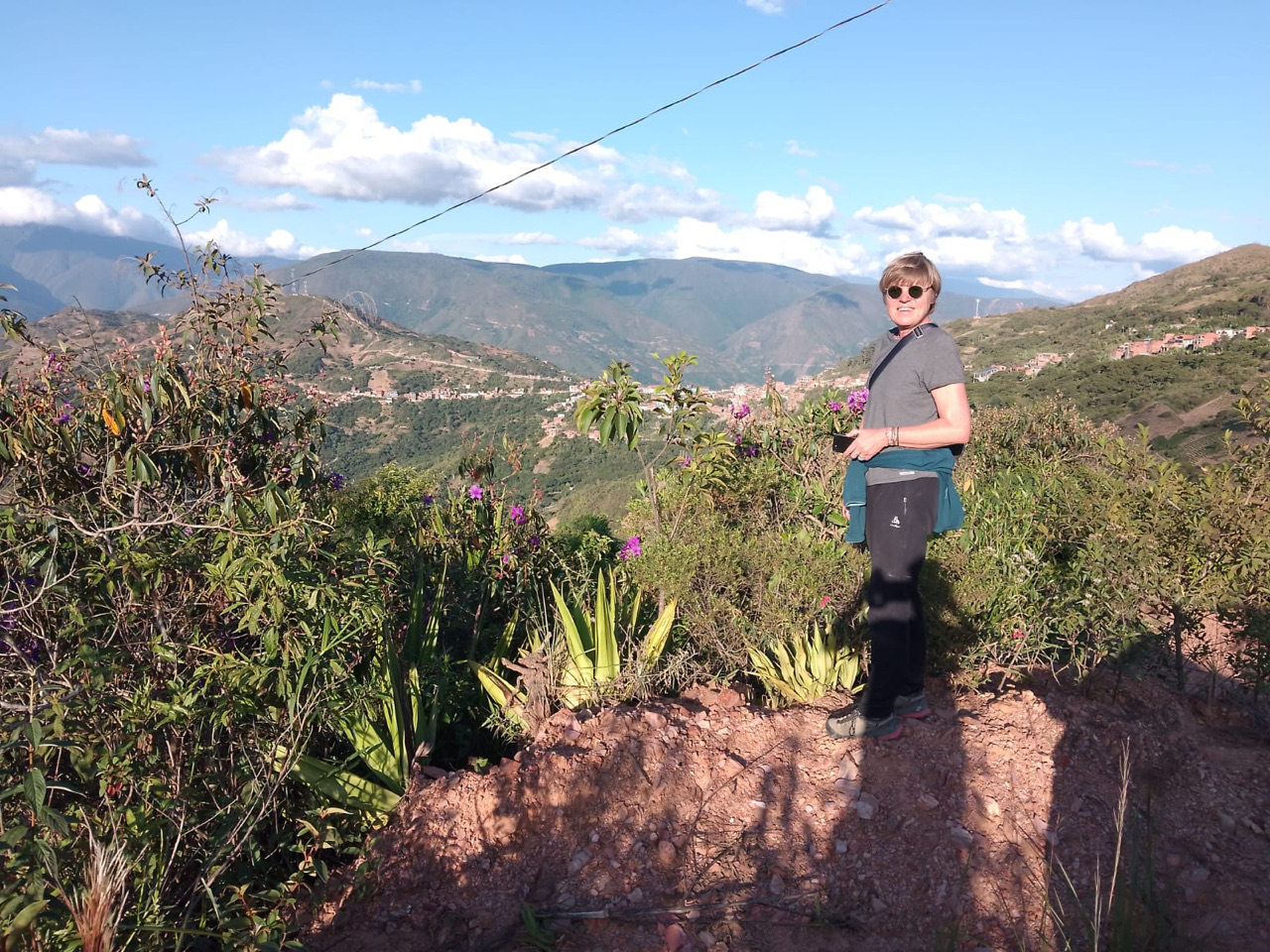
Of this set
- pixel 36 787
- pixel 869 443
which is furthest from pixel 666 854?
pixel 36 787

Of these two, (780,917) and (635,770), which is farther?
(635,770)

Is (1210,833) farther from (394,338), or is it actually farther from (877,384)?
(394,338)

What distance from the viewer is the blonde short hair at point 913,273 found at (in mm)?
2457

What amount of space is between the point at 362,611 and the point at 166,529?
2.22 feet

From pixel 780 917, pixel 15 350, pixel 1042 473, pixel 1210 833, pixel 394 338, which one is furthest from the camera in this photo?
pixel 394 338

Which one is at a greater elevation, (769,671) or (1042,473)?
(1042,473)

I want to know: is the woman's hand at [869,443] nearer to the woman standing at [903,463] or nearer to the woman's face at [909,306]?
the woman standing at [903,463]

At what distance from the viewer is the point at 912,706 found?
8.92 feet

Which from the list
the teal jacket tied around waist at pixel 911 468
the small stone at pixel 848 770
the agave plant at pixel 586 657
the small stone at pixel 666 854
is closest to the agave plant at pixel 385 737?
the agave plant at pixel 586 657

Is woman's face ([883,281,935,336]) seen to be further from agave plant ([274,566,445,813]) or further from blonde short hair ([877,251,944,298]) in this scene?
agave plant ([274,566,445,813])

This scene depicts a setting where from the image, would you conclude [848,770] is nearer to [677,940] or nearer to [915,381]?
[677,940]

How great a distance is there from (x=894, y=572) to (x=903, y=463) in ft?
1.18

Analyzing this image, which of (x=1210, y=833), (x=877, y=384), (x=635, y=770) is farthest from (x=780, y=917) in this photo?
(x=877, y=384)

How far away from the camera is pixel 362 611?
2281 millimetres
